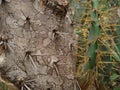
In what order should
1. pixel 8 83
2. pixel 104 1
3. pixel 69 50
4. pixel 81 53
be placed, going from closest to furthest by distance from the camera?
pixel 8 83
pixel 69 50
pixel 81 53
pixel 104 1

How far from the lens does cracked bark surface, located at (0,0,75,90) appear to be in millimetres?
1665

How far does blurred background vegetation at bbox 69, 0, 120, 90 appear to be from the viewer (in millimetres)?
1748

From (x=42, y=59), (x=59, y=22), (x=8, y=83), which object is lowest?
(x=8, y=83)

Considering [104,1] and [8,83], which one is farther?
[104,1]

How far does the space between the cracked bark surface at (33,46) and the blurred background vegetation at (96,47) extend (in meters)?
0.14

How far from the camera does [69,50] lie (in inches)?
69.8

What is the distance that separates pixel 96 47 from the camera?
176 centimetres

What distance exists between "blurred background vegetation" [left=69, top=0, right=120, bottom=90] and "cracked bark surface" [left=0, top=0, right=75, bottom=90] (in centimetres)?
14

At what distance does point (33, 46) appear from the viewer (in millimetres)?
1672

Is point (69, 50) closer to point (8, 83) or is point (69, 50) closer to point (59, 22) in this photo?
point (59, 22)

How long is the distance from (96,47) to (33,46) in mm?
336

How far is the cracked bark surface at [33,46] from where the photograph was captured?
5.46 ft

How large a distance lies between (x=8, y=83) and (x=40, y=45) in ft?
0.81

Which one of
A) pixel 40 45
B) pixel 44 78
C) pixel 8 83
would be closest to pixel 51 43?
pixel 40 45
